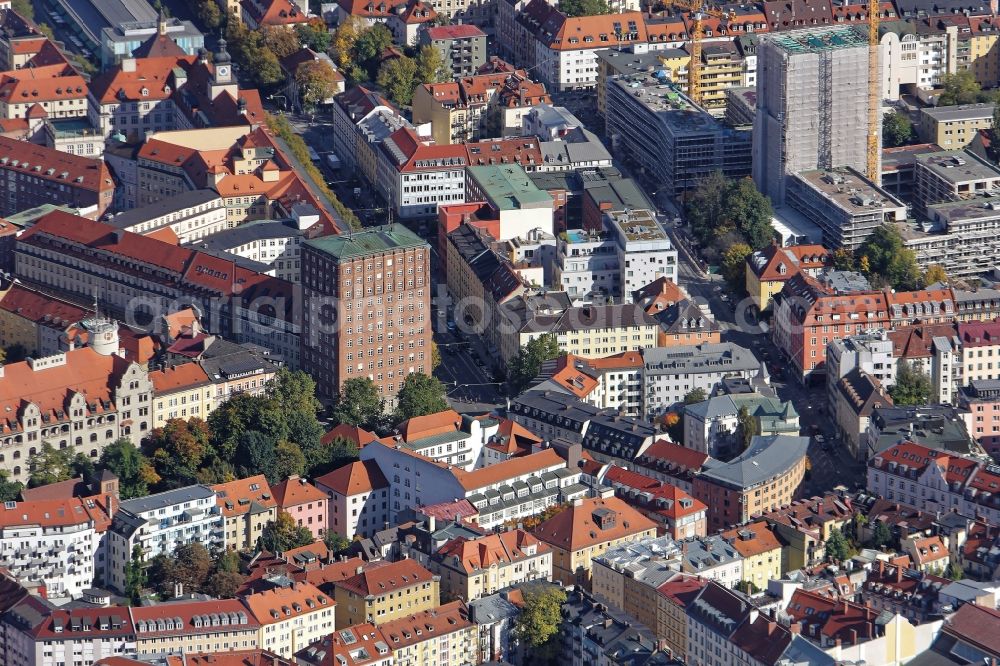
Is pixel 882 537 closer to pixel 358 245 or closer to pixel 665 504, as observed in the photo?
pixel 665 504

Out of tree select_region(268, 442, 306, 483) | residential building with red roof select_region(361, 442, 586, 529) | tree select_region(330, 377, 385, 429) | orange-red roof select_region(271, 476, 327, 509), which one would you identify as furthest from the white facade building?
tree select_region(330, 377, 385, 429)

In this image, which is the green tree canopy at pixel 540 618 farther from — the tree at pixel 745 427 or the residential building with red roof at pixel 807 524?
the tree at pixel 745 427

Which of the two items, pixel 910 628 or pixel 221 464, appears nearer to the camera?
pixel 910 628

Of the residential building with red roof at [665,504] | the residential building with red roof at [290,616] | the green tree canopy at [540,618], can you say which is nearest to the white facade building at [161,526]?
the residential building with red roof at [290,616]

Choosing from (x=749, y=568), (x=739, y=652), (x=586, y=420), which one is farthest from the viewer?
(x=586, y=420)

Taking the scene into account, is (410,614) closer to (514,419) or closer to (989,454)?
(514,419)

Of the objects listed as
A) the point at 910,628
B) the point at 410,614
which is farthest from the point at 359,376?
the point at 910,628
